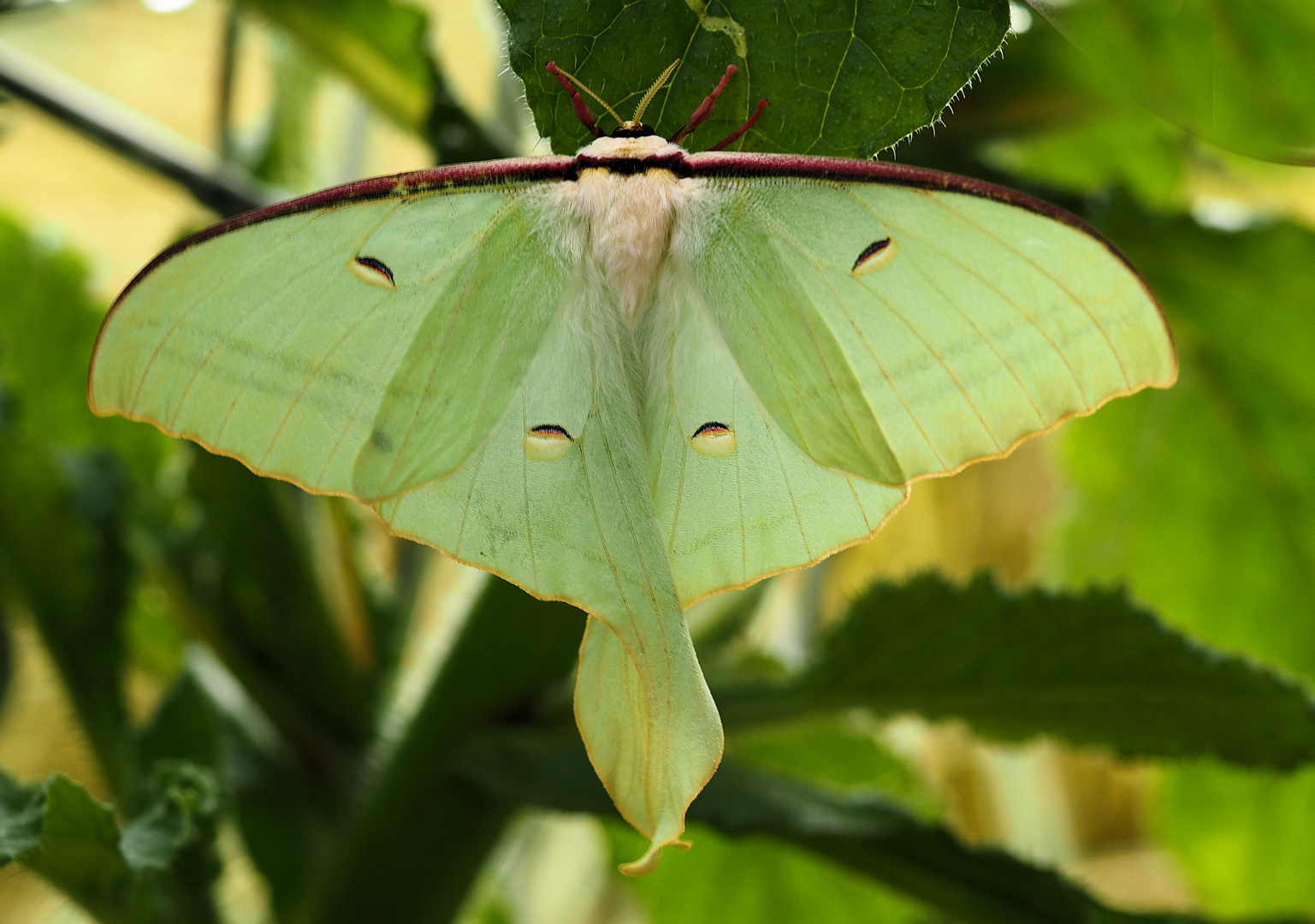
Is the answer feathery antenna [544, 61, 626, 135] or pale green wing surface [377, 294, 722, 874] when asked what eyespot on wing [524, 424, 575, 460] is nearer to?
pale green wing surface [377, 294, 722, 874]

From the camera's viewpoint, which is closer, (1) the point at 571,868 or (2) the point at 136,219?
(1) the point at 571,868

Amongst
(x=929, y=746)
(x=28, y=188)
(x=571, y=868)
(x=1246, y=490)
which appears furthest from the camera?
(x=929, y=746)

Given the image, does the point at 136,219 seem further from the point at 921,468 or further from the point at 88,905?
the point at 921,468

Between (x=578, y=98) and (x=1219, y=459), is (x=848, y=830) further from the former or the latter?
(x=1219, y=459)

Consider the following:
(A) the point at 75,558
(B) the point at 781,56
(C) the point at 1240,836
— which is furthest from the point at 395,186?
(C) the point at 1240,836

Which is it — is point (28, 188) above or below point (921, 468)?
below

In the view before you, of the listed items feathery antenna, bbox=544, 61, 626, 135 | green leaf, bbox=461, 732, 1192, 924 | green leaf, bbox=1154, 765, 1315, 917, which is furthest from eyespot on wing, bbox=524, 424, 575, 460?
green leaf, bbox=1154, 765, 1315, 917

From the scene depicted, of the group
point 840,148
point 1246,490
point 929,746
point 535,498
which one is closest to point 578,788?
point 535,498
